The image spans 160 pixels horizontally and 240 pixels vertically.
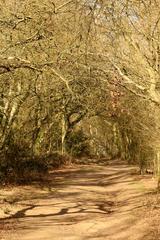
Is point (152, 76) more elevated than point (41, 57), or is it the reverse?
point (41, 57)

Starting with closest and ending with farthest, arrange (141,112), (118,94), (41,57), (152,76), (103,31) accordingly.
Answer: (103,31) → (152,76) → (118,94) → (41,57) → (141,112)

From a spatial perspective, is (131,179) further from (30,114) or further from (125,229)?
(125,229)

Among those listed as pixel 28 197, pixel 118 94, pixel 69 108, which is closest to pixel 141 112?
→ pixel 118 94

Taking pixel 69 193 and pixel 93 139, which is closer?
pixel 69 193

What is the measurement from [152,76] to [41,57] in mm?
4877

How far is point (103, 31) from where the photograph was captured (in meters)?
16.3

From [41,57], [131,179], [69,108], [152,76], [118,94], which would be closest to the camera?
[152,76]

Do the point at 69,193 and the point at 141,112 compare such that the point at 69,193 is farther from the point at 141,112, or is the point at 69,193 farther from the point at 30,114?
the point at 30,114

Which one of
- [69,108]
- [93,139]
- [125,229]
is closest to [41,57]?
[125,229]

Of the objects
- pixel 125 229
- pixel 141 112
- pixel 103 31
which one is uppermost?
pixel 103 31

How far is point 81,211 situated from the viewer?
61.9 feet

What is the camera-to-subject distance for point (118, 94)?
19.7 meters

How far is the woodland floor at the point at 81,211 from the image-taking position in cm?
1437

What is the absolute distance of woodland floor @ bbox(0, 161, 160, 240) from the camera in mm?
14367
